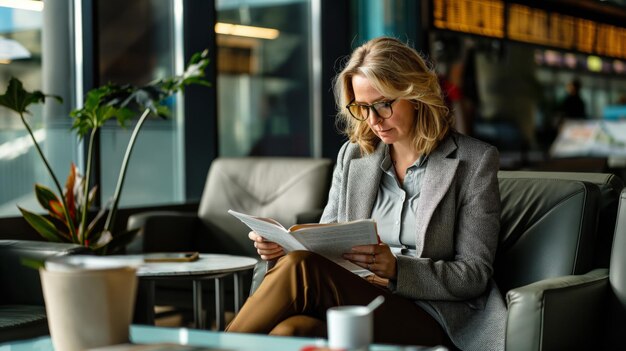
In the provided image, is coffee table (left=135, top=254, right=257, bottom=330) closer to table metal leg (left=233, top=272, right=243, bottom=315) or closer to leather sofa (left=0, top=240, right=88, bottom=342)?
table metal leg (left=233, top=272, right=243, bottom=315)

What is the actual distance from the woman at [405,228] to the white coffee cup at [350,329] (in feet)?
2.22

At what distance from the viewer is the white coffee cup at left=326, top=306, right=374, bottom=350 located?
1.19 meters

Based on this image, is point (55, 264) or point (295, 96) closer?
point (55, 264)

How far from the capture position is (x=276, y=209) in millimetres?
3982

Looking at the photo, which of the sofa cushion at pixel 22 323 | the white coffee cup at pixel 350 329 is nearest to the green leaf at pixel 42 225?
the sofa cushion at pixel 22 323


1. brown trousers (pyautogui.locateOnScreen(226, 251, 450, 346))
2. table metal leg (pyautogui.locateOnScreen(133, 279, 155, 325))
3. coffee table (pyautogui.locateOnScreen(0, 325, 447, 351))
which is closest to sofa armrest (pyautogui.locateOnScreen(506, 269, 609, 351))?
brown trousers (pyautogui.locateOnScreen(226, 251, 450, 346))

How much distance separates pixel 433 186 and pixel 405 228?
0.16 metres

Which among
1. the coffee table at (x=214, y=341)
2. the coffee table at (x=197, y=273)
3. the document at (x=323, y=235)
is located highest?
the document at (x=323, y=235)

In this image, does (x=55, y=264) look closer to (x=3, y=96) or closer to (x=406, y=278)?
(x=406, y=278)

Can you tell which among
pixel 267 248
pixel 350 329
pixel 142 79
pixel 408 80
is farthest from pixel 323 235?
pixel 142 79

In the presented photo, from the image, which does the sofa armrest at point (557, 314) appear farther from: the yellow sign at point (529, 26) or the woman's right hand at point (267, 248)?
the yellow sign at point (529, 26)

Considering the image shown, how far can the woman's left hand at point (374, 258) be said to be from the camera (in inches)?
81.1

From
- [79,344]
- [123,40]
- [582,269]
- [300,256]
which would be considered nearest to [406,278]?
[300,256]

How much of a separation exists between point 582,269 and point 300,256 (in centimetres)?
83
